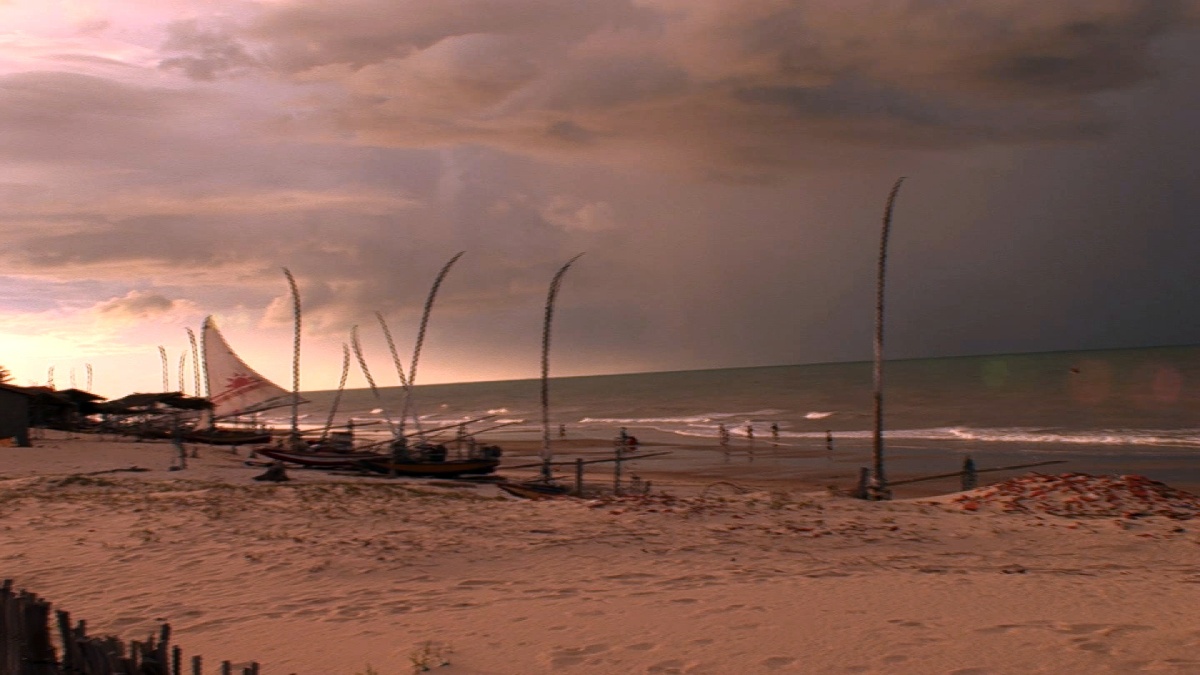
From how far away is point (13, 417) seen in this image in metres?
30.0

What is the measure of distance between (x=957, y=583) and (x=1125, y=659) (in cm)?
278

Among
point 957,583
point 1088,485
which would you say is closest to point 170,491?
point 957,583

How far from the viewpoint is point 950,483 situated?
93.3 ft

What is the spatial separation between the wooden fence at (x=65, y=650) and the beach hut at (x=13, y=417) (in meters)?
29.5

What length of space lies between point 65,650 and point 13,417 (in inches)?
1197

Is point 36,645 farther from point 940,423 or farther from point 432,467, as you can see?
point 940,423

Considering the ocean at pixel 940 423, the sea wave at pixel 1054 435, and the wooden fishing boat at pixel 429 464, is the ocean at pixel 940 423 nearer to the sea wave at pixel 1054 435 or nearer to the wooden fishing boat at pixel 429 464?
the sea wave at pixel 1054 435

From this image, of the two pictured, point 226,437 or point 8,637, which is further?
point 226,437

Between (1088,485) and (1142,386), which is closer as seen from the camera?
(1088,485)

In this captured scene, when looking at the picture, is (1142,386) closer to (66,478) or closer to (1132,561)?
(1132,561)

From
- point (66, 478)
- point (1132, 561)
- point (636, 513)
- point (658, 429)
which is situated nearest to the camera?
point (1132, 561)

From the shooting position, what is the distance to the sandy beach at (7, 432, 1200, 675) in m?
6.80

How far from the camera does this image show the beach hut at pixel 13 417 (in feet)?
97.8

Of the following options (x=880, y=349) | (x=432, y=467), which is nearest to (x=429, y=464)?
(x=432, y=467)
